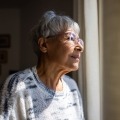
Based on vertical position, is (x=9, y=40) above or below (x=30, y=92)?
above

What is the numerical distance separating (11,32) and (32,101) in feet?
10.7

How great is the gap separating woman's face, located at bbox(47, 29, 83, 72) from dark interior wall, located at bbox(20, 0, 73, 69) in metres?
1.39

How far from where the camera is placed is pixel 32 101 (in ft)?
3.54

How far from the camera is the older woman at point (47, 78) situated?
104 centimetres

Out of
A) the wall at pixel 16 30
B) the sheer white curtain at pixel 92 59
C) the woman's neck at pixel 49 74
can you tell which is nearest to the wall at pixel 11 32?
the wall at pixel 16 30

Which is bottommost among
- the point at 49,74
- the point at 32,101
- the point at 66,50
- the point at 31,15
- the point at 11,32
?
the point at 32,101

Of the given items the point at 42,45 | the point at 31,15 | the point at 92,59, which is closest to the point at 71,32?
the point at 42,45

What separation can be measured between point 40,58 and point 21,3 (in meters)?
2.83

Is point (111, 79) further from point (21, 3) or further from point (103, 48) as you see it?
point (21, 3)

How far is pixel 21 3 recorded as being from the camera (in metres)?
3.85

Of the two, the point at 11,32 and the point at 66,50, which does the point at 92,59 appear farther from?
the point at 11,32

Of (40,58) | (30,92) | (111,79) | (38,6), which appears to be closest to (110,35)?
(111,79)

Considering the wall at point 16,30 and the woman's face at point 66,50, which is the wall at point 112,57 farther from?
the wall at point 16,30

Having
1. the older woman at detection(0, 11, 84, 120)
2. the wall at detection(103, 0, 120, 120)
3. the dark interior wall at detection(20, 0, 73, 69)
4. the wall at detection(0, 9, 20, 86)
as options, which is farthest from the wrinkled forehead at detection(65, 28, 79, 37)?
the wall at detection(0, 9, 20, 86)
